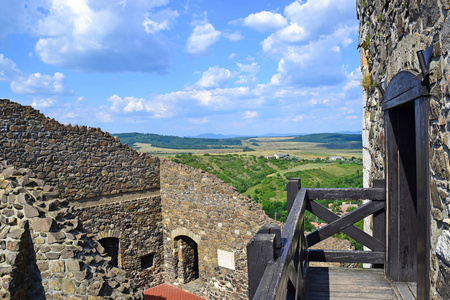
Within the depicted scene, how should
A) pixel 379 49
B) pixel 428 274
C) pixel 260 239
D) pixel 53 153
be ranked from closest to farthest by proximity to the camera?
pixel 260 239 < pixel 428 274 < pixel 379 49 < pixel 53 153

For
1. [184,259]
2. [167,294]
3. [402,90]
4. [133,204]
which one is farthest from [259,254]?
[184,259]

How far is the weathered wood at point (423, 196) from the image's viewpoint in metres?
2.47

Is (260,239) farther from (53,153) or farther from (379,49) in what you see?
(53,153)

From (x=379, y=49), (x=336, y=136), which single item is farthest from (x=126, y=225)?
(x=336, y=136)

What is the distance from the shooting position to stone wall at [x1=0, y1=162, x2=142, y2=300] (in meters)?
5.02

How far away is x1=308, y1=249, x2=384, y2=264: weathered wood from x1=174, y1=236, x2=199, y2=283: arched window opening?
7439 millimetres

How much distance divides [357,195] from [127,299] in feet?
12.0

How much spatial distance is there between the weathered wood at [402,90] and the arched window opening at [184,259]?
8.92 meters

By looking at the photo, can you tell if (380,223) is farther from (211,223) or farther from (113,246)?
(113,246)

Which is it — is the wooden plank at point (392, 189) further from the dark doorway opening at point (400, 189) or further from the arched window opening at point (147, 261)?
the arched window opening at point (147, 261)

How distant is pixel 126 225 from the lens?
10672 mm

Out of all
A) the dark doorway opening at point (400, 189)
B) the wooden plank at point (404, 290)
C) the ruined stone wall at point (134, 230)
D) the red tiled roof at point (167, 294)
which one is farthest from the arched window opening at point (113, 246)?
the wooden plank at point (404, 290)

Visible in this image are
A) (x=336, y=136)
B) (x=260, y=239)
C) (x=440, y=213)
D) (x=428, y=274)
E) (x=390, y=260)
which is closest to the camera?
(x=260, y=239)

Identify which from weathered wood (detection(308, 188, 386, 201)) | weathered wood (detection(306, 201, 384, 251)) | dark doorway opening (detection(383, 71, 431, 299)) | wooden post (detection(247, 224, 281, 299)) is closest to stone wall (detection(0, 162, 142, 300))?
weathered wood (detection(306, 201, 384, 251))
